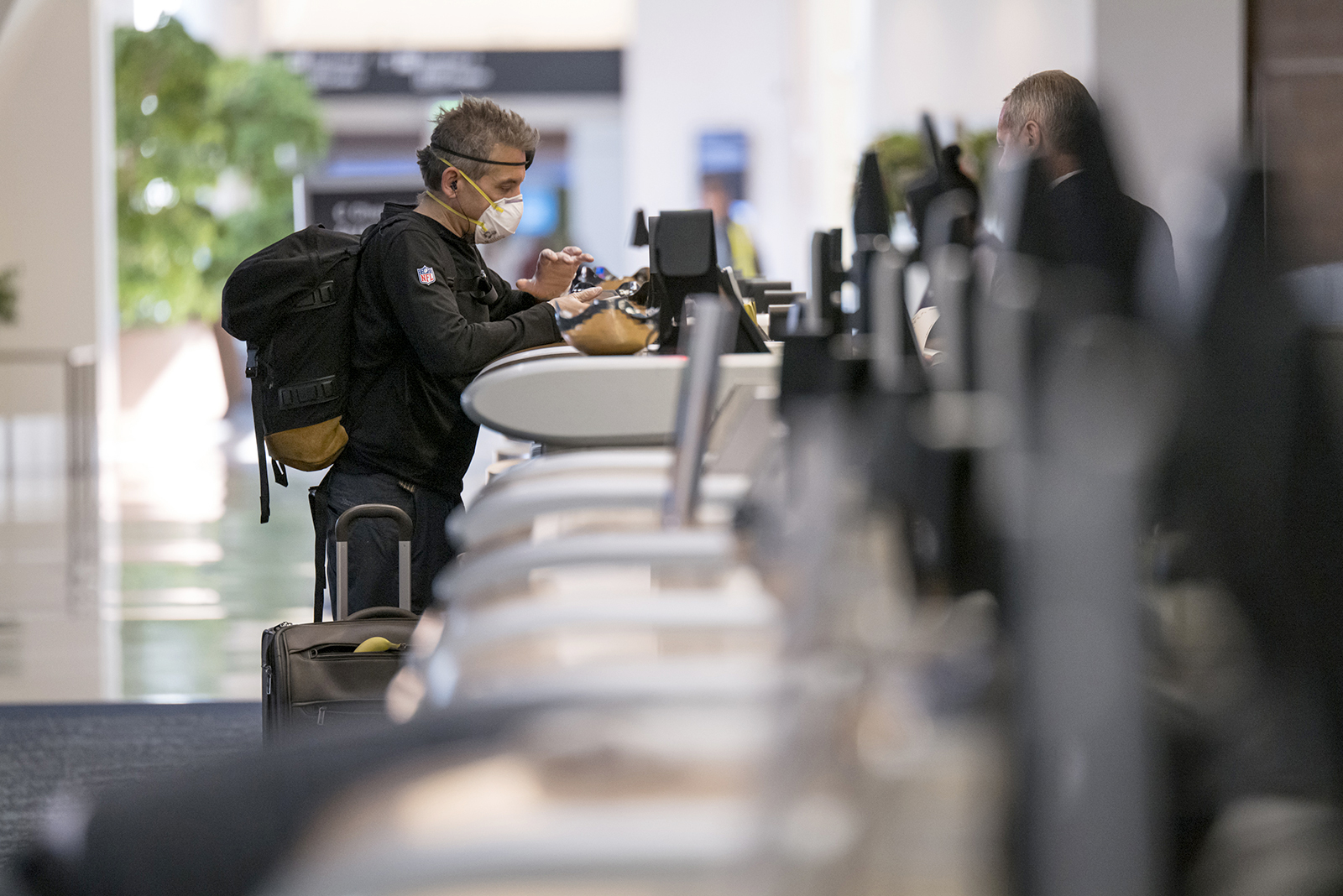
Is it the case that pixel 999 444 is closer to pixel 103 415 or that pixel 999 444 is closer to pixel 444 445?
pixel 444 445

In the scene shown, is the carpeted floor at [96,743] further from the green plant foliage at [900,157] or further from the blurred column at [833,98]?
the blurred column at [833,98]

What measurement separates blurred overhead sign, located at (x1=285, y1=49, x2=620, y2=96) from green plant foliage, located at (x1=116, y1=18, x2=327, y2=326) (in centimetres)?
450

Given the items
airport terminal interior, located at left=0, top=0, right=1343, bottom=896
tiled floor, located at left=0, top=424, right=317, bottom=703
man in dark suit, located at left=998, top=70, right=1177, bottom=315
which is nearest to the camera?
airport terminal interior, located at left=0, top=0, right=1343, bottom=896

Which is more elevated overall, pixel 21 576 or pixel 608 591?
pixel 608 591

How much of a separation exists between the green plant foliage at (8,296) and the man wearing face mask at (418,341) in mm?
8525

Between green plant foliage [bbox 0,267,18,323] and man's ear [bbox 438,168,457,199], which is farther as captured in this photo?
green plant foliage [bbox 0,267,18,323]

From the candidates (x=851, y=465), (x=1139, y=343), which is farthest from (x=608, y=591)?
(x=1139, y=343)

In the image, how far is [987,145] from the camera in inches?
283

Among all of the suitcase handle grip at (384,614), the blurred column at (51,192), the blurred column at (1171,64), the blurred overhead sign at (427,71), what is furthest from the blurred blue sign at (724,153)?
the suitcase handle grip at (384,614)

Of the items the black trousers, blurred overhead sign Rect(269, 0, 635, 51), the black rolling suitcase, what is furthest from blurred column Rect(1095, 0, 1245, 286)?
blurred overhead sign Rect(269, 0, 635, 51)

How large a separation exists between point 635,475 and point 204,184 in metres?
12.0

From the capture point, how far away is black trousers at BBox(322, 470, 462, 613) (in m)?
2.90

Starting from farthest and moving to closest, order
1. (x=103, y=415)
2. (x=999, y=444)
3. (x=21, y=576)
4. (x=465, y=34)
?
(x=465, y=34) < (x=103, y=415) < (x=21, y=576) < (x=999, y=444)

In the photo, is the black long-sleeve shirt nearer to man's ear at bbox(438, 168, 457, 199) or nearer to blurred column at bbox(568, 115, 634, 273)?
man's ear at bbox(438, 168, 457, 199)
